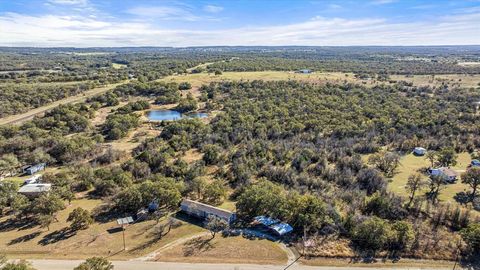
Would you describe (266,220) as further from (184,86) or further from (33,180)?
(184,86)

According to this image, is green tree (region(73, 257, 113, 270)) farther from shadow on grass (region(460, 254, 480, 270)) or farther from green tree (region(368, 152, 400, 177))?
green tree (region(368, 152, 400, 177))

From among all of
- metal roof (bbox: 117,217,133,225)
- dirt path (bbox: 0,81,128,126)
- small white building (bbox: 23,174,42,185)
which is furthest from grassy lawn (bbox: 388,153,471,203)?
dirt path (bbox: 0,81,128,126)

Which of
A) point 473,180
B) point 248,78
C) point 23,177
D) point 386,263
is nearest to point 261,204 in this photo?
point 386,263

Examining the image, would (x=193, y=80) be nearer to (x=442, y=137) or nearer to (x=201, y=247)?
(x=442, y=137)

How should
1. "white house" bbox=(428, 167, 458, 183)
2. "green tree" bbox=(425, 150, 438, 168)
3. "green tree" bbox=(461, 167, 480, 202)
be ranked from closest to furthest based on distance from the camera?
"green tree" bbox=(461, 167, 480, 202)
"white house" bbox=(428, 167, 458, 183)
"green tree" bbox=(425, 150, 438, 168)

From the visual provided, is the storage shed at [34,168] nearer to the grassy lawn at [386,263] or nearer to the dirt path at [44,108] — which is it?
the dirt path at [44,108]

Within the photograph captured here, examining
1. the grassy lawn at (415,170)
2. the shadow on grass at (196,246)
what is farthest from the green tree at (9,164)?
the grassy lawn at (415,170)

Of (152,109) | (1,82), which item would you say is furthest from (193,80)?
(1,82)
